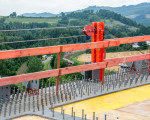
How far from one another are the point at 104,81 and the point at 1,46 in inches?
4173

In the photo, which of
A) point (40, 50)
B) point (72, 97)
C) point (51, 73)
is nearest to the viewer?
point (40, 50)

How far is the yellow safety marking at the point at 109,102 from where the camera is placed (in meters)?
14.0

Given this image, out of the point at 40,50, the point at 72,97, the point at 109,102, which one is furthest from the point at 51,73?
the point at 109,102

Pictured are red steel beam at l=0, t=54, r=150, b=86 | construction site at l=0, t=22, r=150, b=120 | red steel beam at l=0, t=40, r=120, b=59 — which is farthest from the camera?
red steel beam at l=0, t=40, r=120, b=59

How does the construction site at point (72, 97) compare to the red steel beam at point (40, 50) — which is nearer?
the construction site at point (72, 97)

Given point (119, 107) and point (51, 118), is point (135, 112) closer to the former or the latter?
point (119, 107)

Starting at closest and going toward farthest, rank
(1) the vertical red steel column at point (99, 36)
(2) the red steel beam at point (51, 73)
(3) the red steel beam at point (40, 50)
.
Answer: (2) the red steel beam at point (51, 73) → (3) the red steel beam at point (40, 50) → (1) the vertical red steel column at point (99, 36)

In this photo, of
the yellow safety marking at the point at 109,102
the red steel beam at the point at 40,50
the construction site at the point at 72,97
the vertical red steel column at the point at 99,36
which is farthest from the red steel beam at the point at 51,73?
the vertical red steel column at the point at 99,36

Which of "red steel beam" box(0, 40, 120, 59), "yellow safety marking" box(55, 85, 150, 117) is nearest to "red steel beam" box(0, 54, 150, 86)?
"red steel beam" box(0, 40, 120, 59)

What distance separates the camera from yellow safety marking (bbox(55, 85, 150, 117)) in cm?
1401

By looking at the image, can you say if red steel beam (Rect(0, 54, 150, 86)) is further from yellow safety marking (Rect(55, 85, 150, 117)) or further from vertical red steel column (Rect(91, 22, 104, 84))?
vertical red steel column (Rect(91, 22, 104, 84))

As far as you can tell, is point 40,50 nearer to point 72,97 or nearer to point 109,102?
point 72,97

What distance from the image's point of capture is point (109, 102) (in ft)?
50.5

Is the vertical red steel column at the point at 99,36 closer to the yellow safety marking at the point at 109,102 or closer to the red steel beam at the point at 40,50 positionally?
the red steel beam at the point at 40,50
